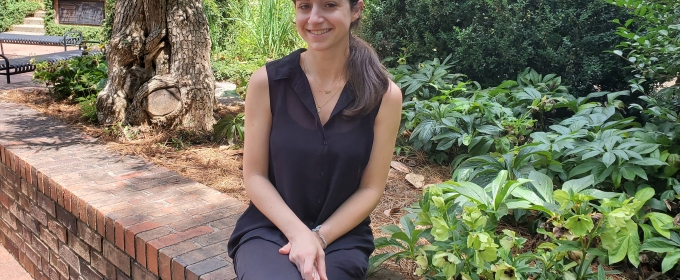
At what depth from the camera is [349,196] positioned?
6.84ft

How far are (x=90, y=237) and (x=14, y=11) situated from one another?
2080 cm

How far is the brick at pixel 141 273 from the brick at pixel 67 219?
2.20 feet

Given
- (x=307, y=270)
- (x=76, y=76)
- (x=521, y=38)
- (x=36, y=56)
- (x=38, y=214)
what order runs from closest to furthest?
1. (x=307, y=270)
2. (x=38, y=214)
3. (x=521, y=38)
4. (x=76, y=76)
5. (x=36, y=56)

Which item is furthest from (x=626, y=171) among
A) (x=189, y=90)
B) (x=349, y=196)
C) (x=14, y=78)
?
(x=14, y=78)

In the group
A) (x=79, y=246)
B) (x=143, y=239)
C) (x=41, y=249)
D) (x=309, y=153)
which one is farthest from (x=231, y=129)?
(x=309, y=153)

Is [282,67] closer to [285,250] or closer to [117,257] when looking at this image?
[285,250]

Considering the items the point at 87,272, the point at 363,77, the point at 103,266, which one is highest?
the point at 363,77

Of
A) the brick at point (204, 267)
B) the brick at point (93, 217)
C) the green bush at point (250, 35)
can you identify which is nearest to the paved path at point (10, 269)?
the brick at point (93, 217)

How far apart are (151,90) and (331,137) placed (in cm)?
288

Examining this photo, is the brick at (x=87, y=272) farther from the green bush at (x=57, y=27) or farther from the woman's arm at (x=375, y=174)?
the green bush at (x=57, y=27)

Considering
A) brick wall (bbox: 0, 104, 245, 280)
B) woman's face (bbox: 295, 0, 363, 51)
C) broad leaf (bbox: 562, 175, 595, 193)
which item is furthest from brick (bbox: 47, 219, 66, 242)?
broad leaf (bbox: 562, 175, 595, 193)

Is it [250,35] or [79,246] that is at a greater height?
[250,35]

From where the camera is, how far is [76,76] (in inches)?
224

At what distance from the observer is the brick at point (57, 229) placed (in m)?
3.46
